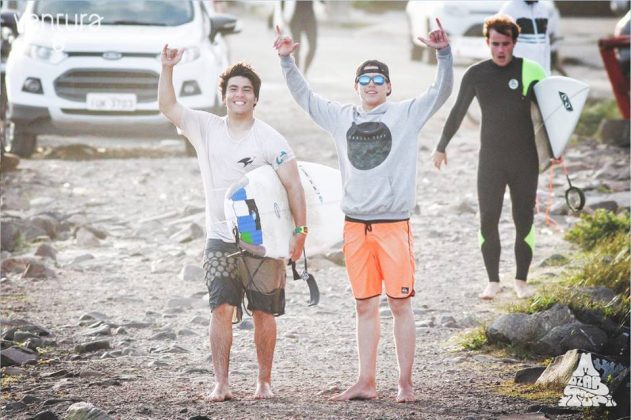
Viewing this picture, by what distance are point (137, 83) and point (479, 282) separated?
5796 millimetres

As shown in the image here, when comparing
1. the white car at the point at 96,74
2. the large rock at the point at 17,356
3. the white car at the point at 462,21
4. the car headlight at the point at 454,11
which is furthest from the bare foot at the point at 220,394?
the car headlight at the point at 454,11

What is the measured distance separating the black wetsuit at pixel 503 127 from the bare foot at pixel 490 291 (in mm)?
491

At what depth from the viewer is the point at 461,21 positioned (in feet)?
70.2

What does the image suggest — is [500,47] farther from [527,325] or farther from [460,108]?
[527,325]

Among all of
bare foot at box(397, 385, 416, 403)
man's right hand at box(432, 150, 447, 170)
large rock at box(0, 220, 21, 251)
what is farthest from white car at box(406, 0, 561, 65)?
bare foot at box(397, 385, 416, 403)

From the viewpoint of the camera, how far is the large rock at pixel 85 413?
20.3 feet

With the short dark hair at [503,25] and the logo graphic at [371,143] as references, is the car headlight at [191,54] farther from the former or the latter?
the logo graphic at [371,143]

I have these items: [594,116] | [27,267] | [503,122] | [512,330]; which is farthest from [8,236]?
[594,116]

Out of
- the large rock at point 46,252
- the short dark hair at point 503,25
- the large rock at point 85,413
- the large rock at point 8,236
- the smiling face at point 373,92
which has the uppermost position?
the short dark hair at point 503,25

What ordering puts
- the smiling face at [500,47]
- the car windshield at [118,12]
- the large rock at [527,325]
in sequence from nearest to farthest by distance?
the large rock at [527,325] → the smiling face at [500,47] → the car windshield at [118,12]

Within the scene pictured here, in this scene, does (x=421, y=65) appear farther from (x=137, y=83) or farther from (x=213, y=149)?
(x=213, y=149)

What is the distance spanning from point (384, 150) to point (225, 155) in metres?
0.77

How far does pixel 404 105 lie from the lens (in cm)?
693

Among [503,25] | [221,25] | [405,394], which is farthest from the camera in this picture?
[221,25]
